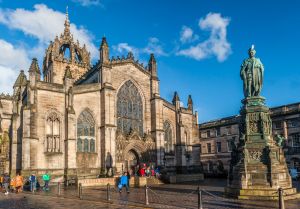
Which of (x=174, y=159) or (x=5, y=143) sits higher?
(x=5, y=143)

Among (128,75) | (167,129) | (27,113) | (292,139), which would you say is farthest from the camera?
(292,139)

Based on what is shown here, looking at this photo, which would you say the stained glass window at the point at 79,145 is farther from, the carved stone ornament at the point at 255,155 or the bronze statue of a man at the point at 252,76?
the carved stone ornament at the point at 255,155

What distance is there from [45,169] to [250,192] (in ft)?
71.7

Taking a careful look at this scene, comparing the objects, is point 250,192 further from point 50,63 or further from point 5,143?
point 50,63

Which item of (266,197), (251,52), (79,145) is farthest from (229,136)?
(266,197)

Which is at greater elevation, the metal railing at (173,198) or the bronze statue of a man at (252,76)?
the bronze statue of a man at (252,76)

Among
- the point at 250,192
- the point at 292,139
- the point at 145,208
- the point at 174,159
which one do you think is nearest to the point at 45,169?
the point at 174,159

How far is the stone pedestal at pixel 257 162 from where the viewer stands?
46.6 ft

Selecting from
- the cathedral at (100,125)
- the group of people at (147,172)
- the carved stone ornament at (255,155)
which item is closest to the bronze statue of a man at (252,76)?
the carved stone ornament at (255,155)

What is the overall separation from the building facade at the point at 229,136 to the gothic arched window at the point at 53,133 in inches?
886

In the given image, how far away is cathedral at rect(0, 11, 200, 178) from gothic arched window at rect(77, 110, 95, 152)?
104 mm

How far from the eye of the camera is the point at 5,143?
135ft

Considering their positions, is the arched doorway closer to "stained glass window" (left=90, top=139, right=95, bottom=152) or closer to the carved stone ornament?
"stained glass window" (left=90, top=139, right=95, bottom=152)

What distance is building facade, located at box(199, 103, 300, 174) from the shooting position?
4394 cm
